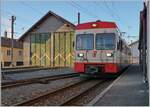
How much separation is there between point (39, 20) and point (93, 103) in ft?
137

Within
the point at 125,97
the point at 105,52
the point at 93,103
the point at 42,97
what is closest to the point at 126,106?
the point at 93,103

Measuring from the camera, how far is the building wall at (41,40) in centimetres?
4938

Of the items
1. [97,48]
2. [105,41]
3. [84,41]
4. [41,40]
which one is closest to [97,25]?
[105,41]

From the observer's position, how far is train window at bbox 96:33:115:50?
18908mm

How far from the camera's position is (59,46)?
162 feet

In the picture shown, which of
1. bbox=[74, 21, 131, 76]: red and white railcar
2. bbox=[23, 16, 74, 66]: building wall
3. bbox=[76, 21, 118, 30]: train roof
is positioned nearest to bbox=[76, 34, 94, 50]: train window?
bbox=[74, 21, 131, 76]: red and white railcar

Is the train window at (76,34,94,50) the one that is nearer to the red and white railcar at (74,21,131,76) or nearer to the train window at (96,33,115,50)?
the red and white railcar at (74,21,131,76)

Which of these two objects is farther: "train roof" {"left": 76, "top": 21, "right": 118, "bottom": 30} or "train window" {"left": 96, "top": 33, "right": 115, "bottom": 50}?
"train roof" {"left": 76, "top": 21, "right": 118, "bottom": 30}

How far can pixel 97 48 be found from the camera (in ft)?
63.3

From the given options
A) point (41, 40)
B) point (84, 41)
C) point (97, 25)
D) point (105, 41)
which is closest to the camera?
point (105, 41)

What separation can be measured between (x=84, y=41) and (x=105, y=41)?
1.25m

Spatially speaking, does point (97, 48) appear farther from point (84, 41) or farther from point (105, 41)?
point (84, 41)

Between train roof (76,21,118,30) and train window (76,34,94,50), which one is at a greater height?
train roof (76,21,118,30)

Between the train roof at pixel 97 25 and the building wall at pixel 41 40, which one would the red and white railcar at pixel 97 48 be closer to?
the train roof at pixel 97 25
